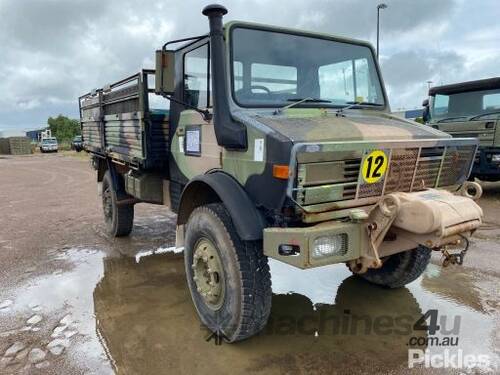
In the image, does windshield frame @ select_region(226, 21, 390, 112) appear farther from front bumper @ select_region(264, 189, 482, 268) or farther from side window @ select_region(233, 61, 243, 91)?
front bumper @ select_region(264, 189, 482, 268)

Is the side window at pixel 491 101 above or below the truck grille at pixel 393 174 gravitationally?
above

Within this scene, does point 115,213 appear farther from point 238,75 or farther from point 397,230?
point 397,230

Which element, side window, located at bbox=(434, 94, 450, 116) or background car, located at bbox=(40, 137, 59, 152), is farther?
background car, located at bbox=(40, 137, 59, 152)

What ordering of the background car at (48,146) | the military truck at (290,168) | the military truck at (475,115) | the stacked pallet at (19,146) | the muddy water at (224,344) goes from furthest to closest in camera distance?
the background car at (48,146) < the stacked pallet at (19,146) < the military truck at (475,115) < the muddy water at (224,344) < the military truck at (290,168)

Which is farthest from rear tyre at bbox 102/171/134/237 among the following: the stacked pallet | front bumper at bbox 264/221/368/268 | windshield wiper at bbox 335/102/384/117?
the stacked pallet

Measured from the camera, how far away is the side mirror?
338 cm

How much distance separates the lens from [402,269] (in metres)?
4.13

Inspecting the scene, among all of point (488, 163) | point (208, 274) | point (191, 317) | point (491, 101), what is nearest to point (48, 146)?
point (491, 101)

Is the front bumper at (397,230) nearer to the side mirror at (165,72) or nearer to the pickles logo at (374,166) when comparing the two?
the pickles logo at (374,166)

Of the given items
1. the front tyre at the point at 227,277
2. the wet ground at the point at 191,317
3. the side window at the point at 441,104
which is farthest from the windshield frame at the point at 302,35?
the side window at the point at 441,104

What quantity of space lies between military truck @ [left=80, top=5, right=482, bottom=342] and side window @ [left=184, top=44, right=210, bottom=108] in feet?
0.03

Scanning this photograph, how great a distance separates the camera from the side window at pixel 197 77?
3.69m

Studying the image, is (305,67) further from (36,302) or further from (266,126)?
(36,302)

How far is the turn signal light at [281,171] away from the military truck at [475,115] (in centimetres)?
722
